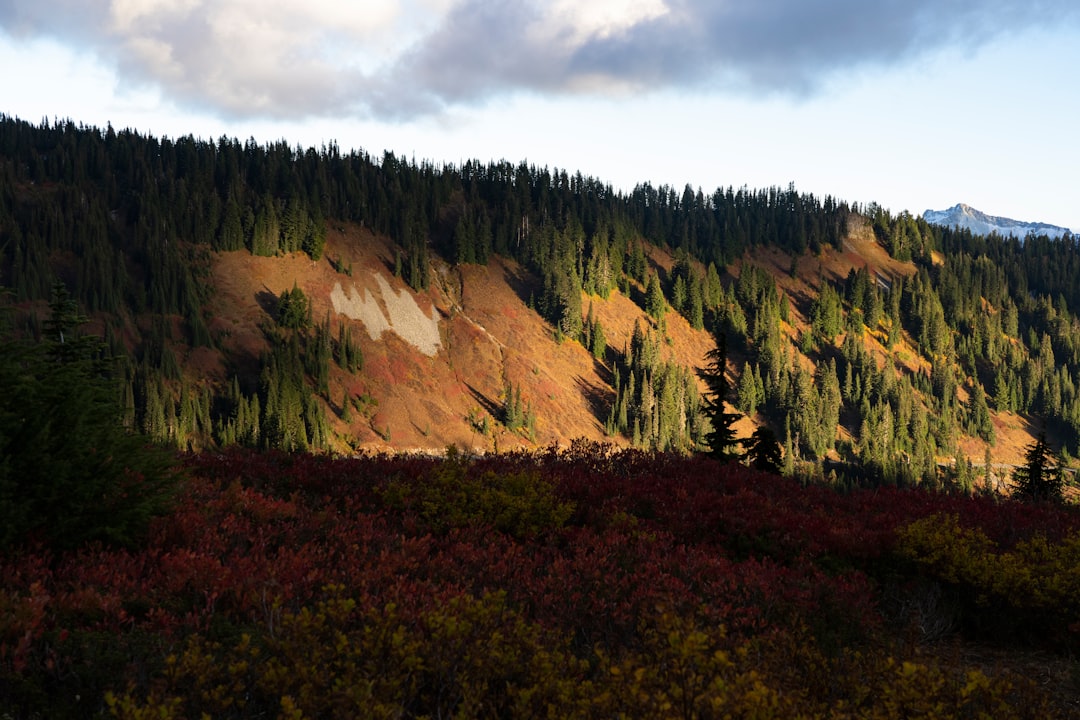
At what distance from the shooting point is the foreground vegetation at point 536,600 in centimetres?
509

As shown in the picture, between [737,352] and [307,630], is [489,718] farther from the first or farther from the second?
[737,352]

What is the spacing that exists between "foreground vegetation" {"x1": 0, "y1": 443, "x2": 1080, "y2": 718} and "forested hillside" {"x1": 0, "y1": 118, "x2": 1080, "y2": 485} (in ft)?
248

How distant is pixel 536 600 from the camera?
7930mm

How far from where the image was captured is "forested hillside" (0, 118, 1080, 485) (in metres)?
100

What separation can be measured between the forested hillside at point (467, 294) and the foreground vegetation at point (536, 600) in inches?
2982

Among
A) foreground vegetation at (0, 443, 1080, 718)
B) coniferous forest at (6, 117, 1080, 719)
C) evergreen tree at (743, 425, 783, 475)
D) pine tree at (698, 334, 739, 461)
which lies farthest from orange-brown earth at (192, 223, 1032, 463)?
foreground vegetation at (0, 443, 1080, 718)

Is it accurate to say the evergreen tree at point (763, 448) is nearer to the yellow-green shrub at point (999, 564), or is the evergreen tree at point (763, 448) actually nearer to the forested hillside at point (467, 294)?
the yellow-green shrub at point (999, 564)

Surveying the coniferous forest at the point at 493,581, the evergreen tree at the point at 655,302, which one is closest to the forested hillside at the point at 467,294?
the evergreen tree at the point at 655,302

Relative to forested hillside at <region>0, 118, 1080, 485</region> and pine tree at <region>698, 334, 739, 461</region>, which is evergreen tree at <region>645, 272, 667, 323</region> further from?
pine tree at <region>698, 334, 739, 461</region>

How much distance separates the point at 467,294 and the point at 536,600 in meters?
133

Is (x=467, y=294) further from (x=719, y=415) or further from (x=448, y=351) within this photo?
(x=719, y=415)

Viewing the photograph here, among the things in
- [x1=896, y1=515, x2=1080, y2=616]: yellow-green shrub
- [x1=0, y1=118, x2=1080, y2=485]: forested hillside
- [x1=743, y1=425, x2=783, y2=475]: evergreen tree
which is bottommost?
[x1=896, y1=515, x2=1080, y2=616]: yellow-green shrub

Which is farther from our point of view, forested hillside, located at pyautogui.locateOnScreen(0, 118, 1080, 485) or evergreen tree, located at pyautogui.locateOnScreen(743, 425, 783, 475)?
forested hillside, located at pyautogui.locateOnScreen(0, 118, 1080, 485)

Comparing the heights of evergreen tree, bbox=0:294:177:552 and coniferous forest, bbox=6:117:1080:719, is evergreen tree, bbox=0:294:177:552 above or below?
above
